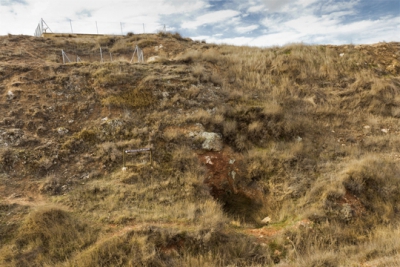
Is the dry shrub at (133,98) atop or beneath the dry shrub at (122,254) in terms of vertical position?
atop

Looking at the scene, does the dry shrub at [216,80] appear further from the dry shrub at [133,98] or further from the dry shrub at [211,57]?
the dry shrub at [133,98]

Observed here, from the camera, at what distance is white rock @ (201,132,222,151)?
8.05 meters

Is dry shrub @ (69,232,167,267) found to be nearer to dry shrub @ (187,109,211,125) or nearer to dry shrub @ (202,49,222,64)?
dry shrub @ (187,109,211,125)

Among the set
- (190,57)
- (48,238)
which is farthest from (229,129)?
(48,238)

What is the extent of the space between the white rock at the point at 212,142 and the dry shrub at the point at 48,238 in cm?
388

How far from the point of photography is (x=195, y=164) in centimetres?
751

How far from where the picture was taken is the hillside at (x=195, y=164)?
16.8 ft

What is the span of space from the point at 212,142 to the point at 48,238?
468 centimetres

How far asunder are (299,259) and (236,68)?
926 centimetres

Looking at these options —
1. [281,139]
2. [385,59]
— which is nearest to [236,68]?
[281,139]

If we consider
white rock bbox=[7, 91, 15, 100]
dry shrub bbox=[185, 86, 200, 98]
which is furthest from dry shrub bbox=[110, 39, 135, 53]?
white rock bbox=[7, 91, 15, 100]

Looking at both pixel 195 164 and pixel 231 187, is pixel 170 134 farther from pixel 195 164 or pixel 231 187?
pixel 231 187

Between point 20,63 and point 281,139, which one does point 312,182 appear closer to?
point 281,139

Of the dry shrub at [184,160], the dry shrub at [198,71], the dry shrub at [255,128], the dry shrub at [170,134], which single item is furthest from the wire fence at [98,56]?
the dry shrub at [184,160]
